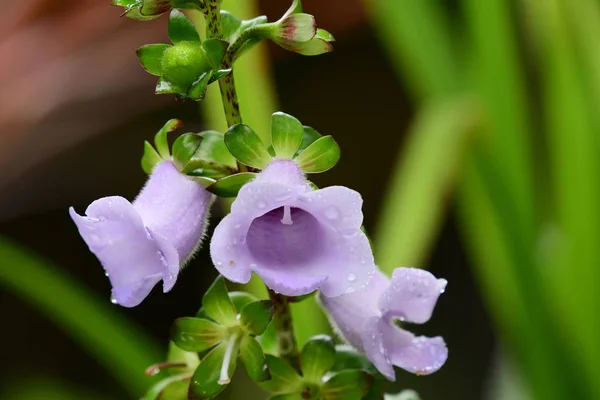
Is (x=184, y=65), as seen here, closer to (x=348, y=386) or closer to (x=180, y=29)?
(x=180, y=29)

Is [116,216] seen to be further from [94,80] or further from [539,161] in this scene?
[539,161]

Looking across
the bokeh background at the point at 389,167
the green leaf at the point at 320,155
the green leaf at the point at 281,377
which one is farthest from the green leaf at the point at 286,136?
the bokeh background at the point at 389,167

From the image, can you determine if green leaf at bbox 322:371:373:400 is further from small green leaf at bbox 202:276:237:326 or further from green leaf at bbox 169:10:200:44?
green leaf at bbox 169:10:200:44

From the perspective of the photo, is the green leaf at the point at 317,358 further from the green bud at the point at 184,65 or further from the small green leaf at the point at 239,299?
the green bud at the point at 184,65

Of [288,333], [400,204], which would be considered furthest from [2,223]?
[288,333]

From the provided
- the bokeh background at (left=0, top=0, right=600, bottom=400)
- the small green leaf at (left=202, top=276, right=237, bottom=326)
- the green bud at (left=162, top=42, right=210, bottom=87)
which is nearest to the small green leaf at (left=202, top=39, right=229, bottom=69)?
the green bud at (left=162, top=42, right=210, bottom=87)
